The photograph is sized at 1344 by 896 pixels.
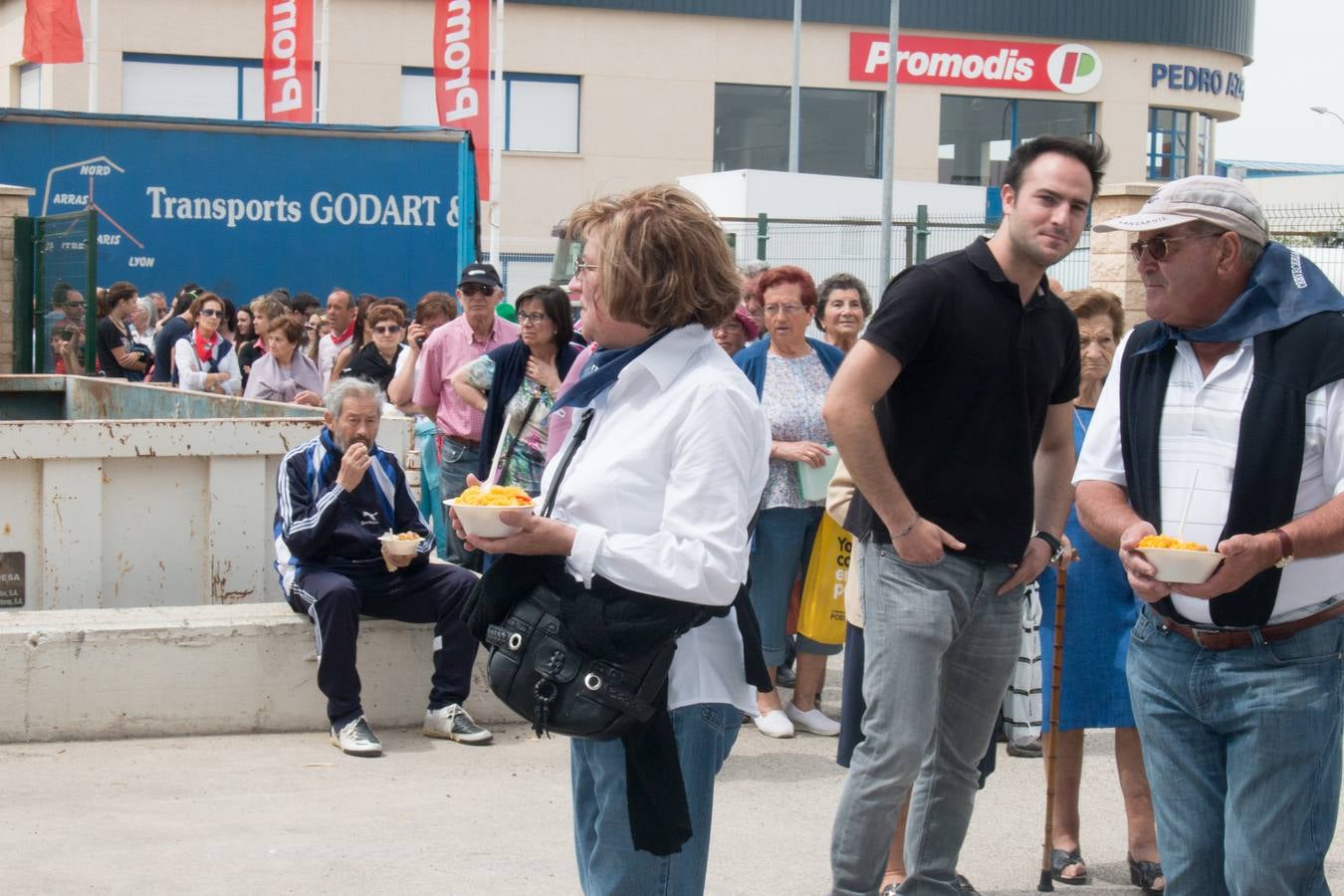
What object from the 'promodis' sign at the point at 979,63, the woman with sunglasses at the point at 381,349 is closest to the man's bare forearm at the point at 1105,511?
the woman with sunglasses at the point at 381,349

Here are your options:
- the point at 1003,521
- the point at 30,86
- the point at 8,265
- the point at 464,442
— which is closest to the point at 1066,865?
the point at 1003,521

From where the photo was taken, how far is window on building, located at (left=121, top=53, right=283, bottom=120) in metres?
36.9

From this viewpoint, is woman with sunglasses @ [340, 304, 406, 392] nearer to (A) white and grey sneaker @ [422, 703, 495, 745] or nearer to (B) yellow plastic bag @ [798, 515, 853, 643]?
(A) white and grey sneaker @ [422, 703, 495, 745]

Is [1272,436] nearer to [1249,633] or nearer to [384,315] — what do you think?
[1249,633]

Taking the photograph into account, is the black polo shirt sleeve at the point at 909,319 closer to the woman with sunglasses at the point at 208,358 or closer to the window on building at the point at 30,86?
the woman with sunglasses at the point at 208,358

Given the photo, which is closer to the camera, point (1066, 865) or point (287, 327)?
point (1066, 865)

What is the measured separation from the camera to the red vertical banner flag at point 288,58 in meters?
29.1

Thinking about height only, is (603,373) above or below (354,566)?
above

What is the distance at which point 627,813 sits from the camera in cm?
320

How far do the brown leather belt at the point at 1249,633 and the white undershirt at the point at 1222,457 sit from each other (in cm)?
2

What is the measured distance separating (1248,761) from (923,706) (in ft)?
3.18

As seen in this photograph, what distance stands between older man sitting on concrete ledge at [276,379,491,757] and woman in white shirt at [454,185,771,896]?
11.1 ft

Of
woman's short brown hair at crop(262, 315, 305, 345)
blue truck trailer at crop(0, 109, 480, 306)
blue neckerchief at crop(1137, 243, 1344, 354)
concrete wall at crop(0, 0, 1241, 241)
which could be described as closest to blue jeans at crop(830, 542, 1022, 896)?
blue neckerchief at crop(1137, 243, 1344, 354)

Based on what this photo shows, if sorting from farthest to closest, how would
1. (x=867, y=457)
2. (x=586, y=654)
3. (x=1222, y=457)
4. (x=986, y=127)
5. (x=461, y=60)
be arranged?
(x=986, y=127) < (x=461, y=60) < (x=867, y=457) < (x=1222, y=457) < (x=586, y=654)
